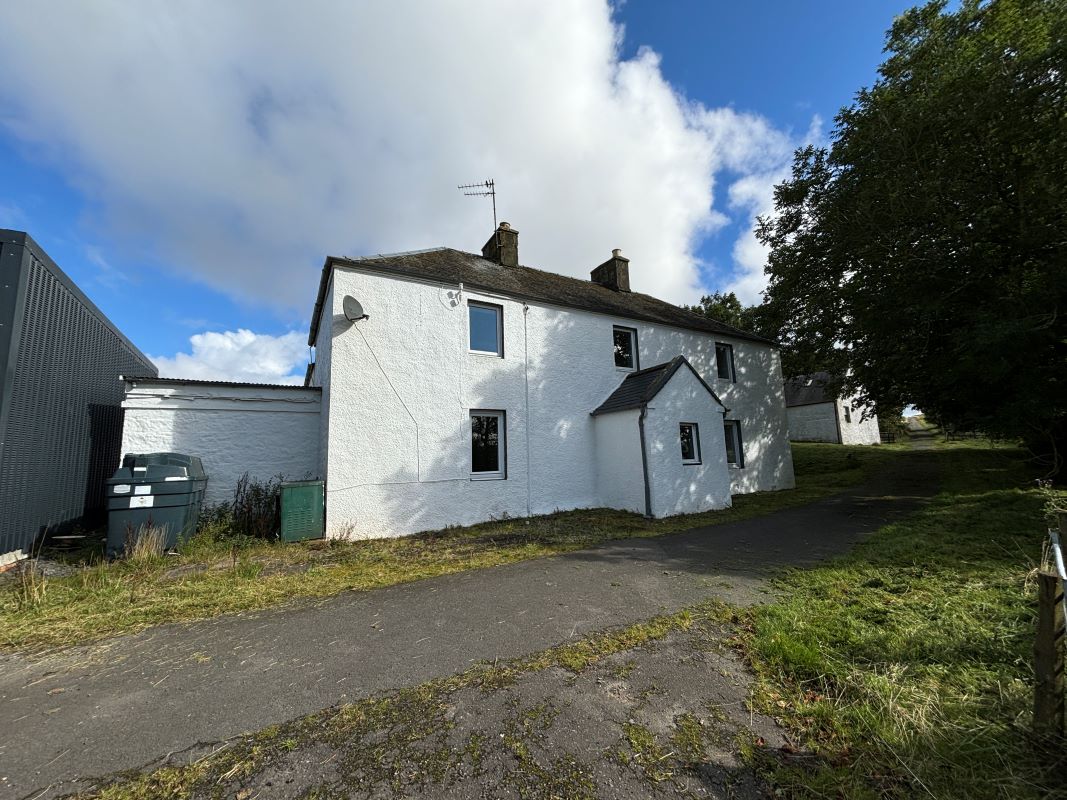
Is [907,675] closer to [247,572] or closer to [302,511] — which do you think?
[247,572]

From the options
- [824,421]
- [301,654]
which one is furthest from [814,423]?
[301,654]

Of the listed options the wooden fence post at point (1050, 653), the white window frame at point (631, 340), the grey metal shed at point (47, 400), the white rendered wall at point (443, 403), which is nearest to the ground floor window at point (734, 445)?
the white window frame at point (631, 340)

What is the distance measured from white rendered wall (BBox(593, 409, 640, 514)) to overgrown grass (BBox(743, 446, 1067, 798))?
536cm

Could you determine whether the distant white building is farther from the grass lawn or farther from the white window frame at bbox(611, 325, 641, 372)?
the grass lawn

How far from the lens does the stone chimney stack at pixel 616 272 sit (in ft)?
56.5

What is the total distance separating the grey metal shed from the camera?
21.9 feet

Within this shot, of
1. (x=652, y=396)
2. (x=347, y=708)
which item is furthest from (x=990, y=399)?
(x=347, y=708)

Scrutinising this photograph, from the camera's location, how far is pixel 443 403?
10.3 meters

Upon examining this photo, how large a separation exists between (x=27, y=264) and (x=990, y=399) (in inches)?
858

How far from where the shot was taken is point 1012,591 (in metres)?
4.38

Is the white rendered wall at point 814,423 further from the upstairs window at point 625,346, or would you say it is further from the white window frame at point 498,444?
the white window frame at point 498,444

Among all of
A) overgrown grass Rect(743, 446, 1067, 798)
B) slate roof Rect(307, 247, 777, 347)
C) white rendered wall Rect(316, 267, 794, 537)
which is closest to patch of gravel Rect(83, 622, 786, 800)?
overgrown grass Rect(743, 446, 1067, 798)

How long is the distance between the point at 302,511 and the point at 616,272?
14175 millimetres

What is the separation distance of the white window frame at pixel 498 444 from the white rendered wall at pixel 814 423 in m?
31.0
